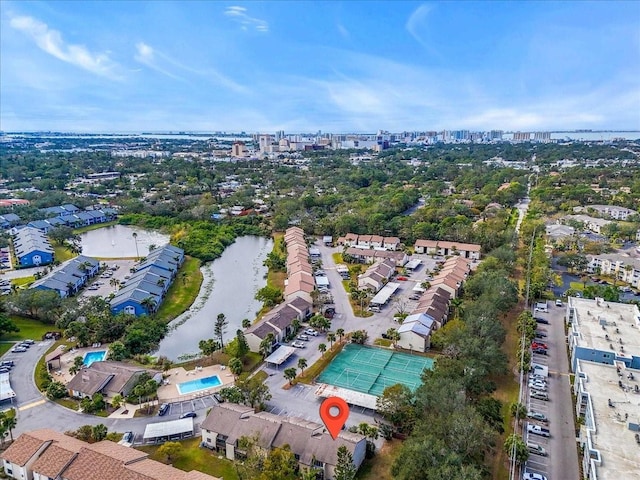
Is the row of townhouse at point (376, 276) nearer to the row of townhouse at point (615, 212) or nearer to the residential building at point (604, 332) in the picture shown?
the residential building at point (604, 332)

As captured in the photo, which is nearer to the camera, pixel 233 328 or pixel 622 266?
pixel 233 328

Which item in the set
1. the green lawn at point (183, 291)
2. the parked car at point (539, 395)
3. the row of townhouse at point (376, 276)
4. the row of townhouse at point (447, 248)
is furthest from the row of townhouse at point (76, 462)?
the row of townhouse at point (447, 248)

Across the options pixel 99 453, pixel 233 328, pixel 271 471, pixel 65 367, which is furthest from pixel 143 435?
pixel 233 328

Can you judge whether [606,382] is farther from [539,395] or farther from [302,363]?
[302,363]

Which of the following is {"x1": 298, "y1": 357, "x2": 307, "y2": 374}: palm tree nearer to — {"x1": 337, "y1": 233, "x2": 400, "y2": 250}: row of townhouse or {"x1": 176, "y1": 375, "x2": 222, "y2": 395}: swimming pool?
{"x1": 176, "y1": 375, "x2": 222, "y2": 395}: swimming pool

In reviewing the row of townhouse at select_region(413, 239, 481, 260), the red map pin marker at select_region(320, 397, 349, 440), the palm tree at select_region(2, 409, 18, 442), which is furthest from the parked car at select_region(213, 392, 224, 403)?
the row of townhouse at select_region(413, 239, 481, 260)

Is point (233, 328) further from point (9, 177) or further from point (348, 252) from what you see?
point (9, 177)

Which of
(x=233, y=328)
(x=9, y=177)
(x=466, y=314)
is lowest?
(x=233, y=328)
